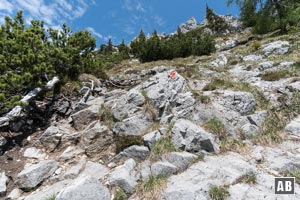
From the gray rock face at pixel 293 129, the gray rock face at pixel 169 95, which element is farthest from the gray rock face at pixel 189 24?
the gray rock face at pixel 293 129

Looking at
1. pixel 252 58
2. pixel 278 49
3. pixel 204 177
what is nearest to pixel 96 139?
pixel 204 177

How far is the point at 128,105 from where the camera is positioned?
856 centimetres

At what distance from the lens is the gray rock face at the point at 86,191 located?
5.43 meters

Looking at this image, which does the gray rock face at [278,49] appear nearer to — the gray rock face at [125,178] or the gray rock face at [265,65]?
the gray rock face at [265,65]

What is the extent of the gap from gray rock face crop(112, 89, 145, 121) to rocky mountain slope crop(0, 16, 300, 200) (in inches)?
1.3

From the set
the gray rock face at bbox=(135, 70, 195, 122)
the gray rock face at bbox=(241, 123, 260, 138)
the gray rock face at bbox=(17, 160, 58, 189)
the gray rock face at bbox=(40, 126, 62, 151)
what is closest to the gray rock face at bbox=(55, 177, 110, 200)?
the gray rock face at bbox=(17, 160, 58, 189)

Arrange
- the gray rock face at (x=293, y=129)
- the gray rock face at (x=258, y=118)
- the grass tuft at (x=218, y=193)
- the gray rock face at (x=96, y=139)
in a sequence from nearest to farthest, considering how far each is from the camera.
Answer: the grass tuft at (x=218, y=193) < the gray rock face at (x=293, y=129) < the gray rock face at (x=96, y=139) < the gray rock face at (x=258, y=118)

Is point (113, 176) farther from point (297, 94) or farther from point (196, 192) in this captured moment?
point (297, 94)

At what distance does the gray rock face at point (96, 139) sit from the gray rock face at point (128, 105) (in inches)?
25.7

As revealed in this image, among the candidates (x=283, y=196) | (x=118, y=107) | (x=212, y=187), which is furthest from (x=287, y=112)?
(x=118, y=107)

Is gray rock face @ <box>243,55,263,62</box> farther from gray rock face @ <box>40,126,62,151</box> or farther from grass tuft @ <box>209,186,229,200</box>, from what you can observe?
grass tuft @ <box>209,186,229,200</box>

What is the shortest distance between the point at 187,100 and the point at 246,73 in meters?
6.24

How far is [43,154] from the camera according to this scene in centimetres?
778

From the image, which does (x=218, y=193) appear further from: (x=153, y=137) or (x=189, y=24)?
(x=189, y=24)
